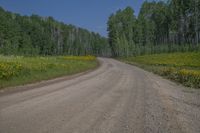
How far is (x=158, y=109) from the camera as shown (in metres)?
9.82

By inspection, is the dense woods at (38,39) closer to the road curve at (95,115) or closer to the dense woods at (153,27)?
the dense woods at (153,27)

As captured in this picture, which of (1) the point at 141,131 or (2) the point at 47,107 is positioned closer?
(1) the point at 141,131

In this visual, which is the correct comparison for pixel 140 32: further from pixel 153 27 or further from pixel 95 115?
pixel 95 115

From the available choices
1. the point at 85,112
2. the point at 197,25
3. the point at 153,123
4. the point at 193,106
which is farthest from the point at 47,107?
the point at 197,25

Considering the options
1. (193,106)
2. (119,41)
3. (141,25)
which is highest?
(141,25)

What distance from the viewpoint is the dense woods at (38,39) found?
8856 cm

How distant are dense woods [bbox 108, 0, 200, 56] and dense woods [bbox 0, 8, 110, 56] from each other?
31927 millimetres

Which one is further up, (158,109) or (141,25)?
(141,25)

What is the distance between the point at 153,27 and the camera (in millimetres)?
104000

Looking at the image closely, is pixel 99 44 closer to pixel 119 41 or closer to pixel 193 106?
pixel 119 41

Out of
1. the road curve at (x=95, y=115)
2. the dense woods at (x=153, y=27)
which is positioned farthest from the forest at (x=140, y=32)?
the road curve at (x=95, y=115)

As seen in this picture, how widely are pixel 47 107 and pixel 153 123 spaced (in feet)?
12.8

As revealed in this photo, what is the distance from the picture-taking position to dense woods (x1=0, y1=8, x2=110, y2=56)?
88562 mm

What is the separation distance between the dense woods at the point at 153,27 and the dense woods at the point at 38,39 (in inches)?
1257
